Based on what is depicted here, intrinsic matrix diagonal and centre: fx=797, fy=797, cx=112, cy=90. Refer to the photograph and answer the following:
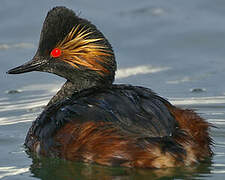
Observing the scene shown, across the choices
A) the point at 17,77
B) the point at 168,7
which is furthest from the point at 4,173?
the point at 168,7

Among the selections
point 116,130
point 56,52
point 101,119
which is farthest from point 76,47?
point 116,130

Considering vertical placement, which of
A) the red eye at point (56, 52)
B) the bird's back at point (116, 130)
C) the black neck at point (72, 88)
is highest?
the red eye at point (56, 52)

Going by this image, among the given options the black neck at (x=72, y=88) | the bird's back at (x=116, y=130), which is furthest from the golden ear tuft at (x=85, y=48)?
the bird's back at (x=116, y=130)

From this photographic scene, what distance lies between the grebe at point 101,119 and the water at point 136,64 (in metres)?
0.16

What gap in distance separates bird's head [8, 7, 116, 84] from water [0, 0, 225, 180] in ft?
3.81

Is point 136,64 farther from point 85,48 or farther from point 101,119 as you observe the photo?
point 101,119

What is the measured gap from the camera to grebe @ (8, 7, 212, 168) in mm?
8203

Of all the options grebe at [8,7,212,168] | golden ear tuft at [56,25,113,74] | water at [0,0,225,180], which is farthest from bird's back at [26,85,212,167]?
golden ear tuft at [56,25,113,74]

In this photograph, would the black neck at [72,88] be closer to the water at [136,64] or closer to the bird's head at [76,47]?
the bird's head at [76,47]

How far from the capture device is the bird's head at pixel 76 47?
9.41m

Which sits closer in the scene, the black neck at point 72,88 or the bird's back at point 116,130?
the bird's back at point 116,130

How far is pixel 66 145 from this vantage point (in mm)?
8477

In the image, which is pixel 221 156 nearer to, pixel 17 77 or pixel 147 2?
pixel 17 77

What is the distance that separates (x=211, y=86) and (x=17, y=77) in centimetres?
310
